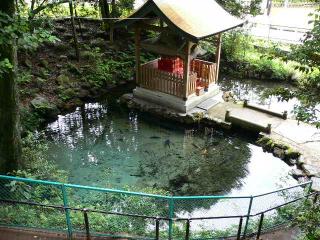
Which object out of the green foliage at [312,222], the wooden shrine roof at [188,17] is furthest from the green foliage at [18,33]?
the wooden shrine roof at [188,17]

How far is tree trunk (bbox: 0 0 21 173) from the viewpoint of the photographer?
809 cm

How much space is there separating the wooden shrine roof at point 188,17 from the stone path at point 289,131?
3.41 metres

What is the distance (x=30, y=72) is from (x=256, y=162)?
1093 centimetres

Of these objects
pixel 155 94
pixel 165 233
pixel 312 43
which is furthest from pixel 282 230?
pixel 155 94

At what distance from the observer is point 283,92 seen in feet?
25.5

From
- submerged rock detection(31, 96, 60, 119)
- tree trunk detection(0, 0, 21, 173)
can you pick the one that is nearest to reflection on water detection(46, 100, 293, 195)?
submerged rock detection(31, 96, 60, 119)

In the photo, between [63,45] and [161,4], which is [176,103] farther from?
[63,45]

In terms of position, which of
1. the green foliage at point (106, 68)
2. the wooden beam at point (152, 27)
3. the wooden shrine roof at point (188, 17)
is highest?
the wooden shrine roof at point (188, 17)

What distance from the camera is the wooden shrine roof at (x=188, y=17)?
13984 mm

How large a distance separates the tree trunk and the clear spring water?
273 cm

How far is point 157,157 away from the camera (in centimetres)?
1314

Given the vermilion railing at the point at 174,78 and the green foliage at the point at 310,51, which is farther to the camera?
the vermilion railing at the point at 174,78

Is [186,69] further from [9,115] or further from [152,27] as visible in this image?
[9,115]

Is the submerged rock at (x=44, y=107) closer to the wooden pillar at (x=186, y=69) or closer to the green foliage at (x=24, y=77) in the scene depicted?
the green foliage at (x=24, y=77)
